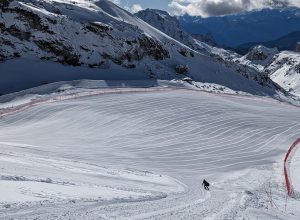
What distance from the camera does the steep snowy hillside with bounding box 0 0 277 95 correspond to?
48.2m

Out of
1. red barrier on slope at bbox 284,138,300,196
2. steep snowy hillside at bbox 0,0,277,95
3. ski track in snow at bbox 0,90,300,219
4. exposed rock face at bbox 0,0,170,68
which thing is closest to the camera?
ski track in snow at bbox 0,90,300,219

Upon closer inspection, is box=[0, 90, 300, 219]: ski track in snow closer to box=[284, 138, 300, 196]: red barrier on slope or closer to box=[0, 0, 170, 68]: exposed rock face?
box=[284, 138, 300, 196]: red barrier on slope

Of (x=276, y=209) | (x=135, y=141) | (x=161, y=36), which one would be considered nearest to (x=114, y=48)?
(x=161, y=36)

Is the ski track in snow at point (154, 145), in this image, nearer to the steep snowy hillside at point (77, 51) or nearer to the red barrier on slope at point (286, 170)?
the red barrier on slope at point (286, 170)

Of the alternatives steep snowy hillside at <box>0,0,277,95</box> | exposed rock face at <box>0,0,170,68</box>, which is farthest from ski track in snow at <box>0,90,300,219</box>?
exposed rock face at <box>0,0,170,68</box>

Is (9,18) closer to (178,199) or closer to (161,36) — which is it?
(161,36)

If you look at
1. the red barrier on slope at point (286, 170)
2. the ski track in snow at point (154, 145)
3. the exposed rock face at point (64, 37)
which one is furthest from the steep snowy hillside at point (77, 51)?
the red barrier on slope at point (286, 170)

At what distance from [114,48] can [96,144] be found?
30.4m

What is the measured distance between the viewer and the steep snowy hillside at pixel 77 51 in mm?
48250

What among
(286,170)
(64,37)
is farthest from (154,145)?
(64,37)

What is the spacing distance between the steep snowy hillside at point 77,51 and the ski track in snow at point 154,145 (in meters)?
11.3

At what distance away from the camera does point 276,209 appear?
48.6 feet

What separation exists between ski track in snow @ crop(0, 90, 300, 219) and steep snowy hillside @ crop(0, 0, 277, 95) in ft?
36.9

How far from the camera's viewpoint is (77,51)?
52.8m
